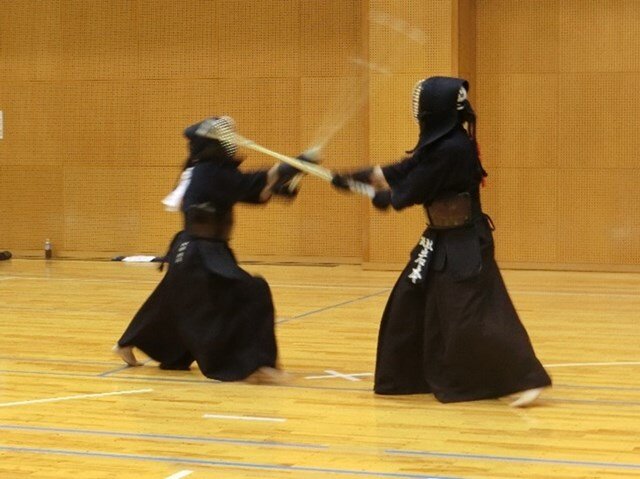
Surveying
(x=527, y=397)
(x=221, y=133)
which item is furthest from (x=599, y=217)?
(x=527, y=397)

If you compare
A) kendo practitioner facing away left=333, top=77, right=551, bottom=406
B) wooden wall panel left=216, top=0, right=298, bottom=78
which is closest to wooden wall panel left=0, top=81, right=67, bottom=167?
wooden wall panel left=216, top=0, right=298, bottom=78

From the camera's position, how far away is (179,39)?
49.3 ft

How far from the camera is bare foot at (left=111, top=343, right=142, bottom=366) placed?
750 centimetres

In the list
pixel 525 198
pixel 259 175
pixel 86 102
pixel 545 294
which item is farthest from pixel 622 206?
pixel 259 175

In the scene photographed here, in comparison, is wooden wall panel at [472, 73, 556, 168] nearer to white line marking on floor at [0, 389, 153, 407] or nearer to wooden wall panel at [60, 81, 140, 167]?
wooden wall panel at [60, 81, 140, 167]

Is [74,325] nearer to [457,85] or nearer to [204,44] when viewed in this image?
[457,85]

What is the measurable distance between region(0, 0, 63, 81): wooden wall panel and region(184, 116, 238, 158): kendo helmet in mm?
8640

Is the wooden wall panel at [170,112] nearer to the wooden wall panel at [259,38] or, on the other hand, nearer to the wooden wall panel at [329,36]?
the wooden wall panel at [259,38]

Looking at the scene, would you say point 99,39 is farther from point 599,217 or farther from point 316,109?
point 599,217

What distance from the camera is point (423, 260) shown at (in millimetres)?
6535

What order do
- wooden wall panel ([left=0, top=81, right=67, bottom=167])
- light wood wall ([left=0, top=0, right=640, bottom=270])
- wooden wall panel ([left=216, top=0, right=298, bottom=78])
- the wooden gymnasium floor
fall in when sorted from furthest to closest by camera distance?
wooden wall panel ([left=0, top=81, right=67, bottom=167])
wooden wall panel ([left=216, top=0, right=298, bottom=78])
light wood wall ([left=0, top=0, right=640, bottom=270])
the wooden gymnasium floor

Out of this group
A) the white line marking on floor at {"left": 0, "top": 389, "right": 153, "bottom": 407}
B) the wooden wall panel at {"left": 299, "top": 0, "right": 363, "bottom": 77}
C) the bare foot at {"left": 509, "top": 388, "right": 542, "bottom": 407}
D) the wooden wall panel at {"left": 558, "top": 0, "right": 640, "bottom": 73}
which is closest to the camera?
the bare foot at {"left": 509, "top": 388, "right": 542, "bottom": 407}

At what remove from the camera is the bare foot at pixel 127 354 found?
7.50 meters

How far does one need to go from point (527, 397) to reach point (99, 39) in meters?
10.3
